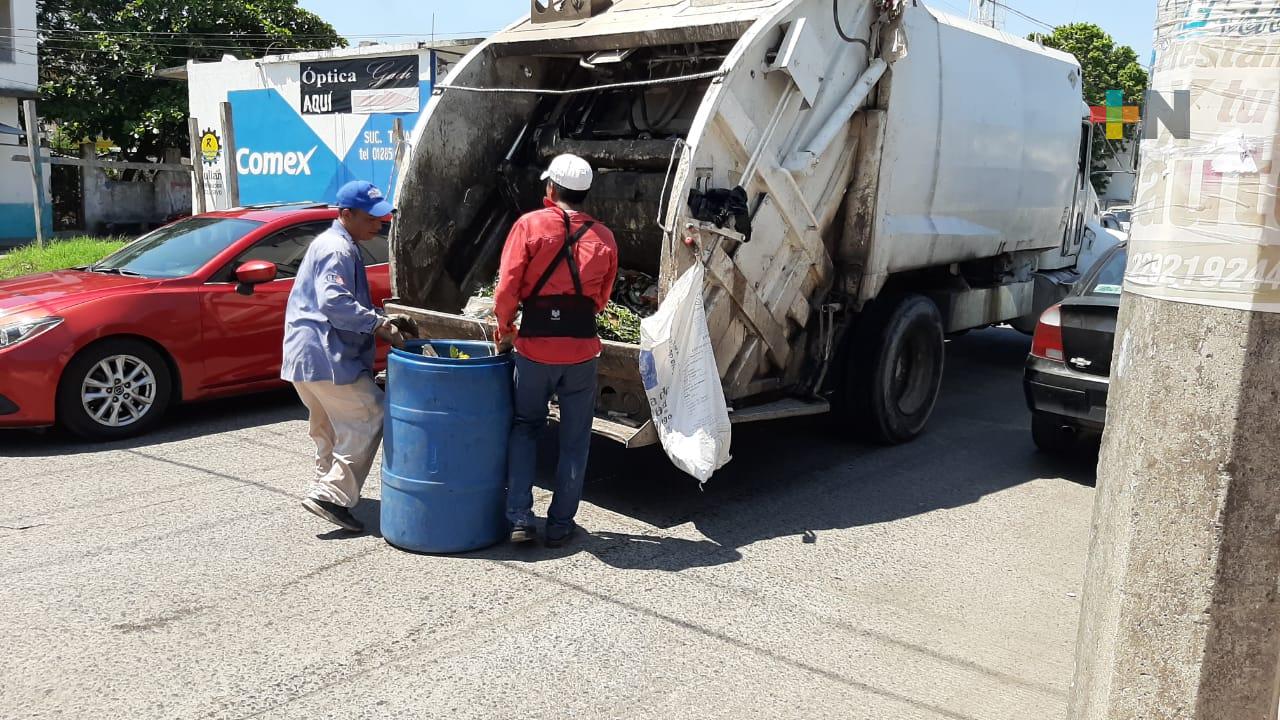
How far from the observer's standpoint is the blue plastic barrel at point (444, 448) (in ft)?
15.3

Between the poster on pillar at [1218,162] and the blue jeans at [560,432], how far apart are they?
2.80m

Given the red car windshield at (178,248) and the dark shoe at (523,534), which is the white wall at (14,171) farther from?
the dark shoe at (523,534)

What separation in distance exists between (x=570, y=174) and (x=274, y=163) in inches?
544

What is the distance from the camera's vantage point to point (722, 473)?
637 cm

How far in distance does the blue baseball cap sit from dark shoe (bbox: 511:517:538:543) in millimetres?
1616

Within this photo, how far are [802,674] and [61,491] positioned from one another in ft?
13.4

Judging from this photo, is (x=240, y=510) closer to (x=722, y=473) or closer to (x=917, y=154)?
(x=722, y=473)

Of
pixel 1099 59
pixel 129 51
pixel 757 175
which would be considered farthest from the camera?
pixel 1099 59

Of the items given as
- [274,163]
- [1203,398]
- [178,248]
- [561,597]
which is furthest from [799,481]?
[274,163]

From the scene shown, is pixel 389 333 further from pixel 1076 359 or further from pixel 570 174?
pixel 1076 359

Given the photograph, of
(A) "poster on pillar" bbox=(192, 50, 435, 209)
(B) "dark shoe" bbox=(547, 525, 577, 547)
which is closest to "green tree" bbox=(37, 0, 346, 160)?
(A) "poster on pillar" bbox=(192, 50, 435, 209)

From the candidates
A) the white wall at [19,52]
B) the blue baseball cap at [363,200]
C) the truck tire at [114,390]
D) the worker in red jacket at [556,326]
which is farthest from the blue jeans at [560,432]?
the white wall at [19,52]

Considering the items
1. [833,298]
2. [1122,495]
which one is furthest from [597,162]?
[1122,495]

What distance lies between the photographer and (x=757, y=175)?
5602mm
